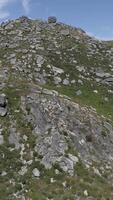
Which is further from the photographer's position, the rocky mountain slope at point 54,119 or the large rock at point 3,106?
the large rock at point 3,106

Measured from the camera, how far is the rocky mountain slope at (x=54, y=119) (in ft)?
94.4

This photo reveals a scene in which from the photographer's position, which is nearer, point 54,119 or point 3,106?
point 54,119

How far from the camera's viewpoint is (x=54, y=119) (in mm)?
35062

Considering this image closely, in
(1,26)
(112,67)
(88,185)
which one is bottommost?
(88,185)

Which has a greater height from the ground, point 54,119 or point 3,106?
point 3,106

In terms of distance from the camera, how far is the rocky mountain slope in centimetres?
2877

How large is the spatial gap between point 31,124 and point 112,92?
15.5 meters

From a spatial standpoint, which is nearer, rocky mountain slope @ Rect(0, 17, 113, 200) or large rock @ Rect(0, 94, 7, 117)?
rocky mountain slope @ Rect(0, 17, 113, 200)

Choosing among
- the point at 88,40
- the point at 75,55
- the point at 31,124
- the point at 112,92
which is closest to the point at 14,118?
the point at 31,124

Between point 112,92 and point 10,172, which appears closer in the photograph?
point 10,172

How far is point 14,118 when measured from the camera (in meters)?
34.9

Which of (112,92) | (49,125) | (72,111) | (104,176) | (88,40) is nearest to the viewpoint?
(104,176)

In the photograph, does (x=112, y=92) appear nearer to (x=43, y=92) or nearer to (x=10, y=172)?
(x=43, y=92)

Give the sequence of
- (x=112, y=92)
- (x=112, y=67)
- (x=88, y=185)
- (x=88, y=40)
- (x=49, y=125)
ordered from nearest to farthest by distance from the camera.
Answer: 1. (x=88, y=185)
2. (x=49, y=125)
3. (x=112, y=92)
4. (x=112, y=67)
5. (x=88, y=40)
